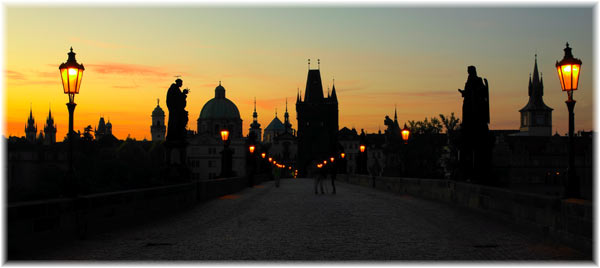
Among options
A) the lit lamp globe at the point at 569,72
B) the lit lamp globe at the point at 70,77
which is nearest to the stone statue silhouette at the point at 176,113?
the lit lamp globe at the point at 70,77

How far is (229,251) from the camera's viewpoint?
10594 millimetres

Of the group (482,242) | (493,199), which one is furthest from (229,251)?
(493,199)

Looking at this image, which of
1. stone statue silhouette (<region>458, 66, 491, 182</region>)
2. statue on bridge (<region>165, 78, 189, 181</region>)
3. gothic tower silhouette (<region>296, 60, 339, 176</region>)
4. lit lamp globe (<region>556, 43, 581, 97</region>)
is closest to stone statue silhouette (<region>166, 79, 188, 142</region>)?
statue on bridge (<region>165, 78, 189, 181</region>)

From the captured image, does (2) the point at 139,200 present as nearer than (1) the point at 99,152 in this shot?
Yes

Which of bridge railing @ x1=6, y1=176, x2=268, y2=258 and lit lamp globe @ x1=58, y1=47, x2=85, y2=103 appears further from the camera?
lit lamp globe @ x1=58, y1=47, x2=85, y2=103

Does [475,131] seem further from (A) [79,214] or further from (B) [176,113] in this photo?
(A) [79,214]

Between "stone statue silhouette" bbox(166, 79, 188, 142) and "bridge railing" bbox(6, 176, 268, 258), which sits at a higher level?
"stone statue silhouette" bbox(166, 79, 188, 142)

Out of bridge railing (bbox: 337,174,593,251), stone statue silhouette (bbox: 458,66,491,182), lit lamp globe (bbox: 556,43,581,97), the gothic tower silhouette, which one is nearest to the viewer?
bridge railing (bbox: 337,174,593,251)

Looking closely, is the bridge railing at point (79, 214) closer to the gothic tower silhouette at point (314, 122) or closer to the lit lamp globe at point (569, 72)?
the lit lamp globe at point (569, 72)

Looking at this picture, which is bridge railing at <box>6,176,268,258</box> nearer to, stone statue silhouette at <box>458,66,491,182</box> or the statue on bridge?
the statue on bridge

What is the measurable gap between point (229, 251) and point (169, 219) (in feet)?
22.2

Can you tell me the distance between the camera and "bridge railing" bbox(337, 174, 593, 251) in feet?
33.9

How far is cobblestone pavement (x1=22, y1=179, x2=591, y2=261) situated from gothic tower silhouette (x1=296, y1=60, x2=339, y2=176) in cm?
16425

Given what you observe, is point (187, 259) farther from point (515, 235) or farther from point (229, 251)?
point (515, 235)
